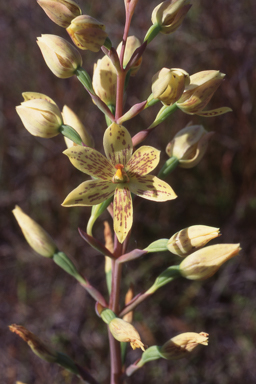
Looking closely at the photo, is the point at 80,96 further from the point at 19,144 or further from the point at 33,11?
the point at 33,11

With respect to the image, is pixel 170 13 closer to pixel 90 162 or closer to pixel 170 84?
pixel 170 84

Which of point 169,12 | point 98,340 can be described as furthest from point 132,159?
point 98,340

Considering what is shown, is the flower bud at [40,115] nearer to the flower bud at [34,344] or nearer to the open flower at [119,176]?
the open flower at [119,176]

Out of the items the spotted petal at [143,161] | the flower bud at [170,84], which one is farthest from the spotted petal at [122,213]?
the flower bud at [170,84]

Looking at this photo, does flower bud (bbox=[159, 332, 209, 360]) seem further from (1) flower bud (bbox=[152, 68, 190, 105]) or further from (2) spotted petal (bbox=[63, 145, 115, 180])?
(1) flower bud (bbox=[152, 68, 190, 105])

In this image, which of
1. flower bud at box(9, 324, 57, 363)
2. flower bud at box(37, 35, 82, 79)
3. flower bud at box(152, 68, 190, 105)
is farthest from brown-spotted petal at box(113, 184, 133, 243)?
flower bud at box(9, 324, 57, 363)
